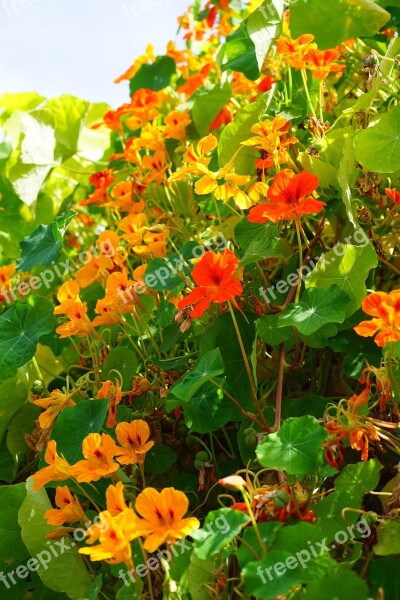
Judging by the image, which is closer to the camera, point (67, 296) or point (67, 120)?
point (67, 296)

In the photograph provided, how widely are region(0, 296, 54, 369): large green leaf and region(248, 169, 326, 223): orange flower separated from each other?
523 mm

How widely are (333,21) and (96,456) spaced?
40.1 inches

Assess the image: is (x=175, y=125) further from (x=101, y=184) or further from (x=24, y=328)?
(x=24, y=328)

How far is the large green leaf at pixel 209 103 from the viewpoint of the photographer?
1.61 m

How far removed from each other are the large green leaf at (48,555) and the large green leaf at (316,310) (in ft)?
1.51

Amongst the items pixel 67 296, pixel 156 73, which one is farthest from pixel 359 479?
pixel 156 73

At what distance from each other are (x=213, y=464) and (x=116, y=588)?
0.24 m

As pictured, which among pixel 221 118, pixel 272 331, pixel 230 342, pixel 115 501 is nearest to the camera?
pixel 115 501

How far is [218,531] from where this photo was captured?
0.83 metres

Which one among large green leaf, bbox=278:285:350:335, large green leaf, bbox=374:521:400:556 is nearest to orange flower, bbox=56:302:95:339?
large green leaf, bbox=278:285:350:335

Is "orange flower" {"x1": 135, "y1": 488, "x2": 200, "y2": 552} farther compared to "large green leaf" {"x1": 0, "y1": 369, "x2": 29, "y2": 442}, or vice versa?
"large green leaf" {"x1": 0, "y1": 369, "x2": 29, "y2": 442}

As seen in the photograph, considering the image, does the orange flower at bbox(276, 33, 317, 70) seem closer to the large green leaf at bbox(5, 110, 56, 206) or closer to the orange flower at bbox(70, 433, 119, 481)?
the orange flower at bbox(70, 433, 119, 481)

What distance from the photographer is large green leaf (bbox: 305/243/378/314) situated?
1.10 metres

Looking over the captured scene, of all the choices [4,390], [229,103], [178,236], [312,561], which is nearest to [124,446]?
[312,561]
